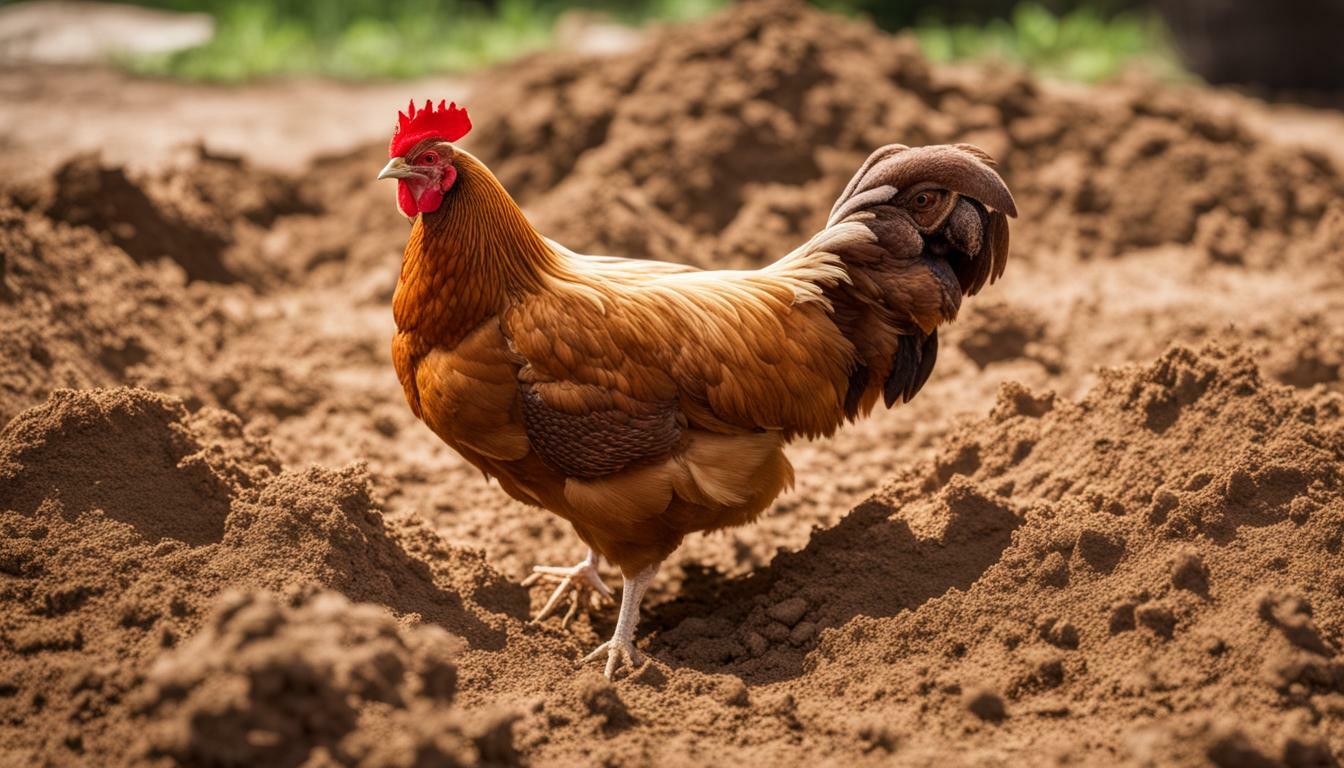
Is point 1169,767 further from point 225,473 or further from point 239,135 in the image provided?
point 239,135

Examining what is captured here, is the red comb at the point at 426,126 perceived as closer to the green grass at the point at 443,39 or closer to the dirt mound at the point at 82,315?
the dirt mound at the point at 82,315

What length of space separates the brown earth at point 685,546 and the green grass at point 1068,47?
4.05 meters

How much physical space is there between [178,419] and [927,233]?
2.85 metres

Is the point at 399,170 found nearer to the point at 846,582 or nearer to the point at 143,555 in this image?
the point at 143,555

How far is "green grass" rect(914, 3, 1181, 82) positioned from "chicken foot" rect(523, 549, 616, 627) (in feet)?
26.3

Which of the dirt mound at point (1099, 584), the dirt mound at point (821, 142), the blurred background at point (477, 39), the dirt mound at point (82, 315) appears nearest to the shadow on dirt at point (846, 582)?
the dirt mound at point (1099, 584)

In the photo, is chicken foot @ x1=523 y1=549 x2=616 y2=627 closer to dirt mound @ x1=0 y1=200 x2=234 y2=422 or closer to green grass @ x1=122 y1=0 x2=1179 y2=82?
dirt mound @ x1=0 y1=200 x2=234 y2=422

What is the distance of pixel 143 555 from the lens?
3.90m

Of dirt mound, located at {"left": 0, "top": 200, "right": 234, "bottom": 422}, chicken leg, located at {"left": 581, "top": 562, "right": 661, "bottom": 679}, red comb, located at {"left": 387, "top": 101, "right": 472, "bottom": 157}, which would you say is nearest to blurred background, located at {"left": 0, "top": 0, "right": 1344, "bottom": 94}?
dirt mound, located at {"left": 0, "top": 200, "right": 234, "bottom": 422}

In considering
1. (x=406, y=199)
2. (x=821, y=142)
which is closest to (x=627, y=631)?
(x=406, y=199)

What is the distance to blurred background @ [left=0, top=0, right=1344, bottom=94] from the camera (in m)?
11.6

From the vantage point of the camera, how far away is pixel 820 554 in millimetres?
4680

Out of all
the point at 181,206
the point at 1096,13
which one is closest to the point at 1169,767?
the point at 181,206

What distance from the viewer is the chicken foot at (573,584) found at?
4809mm
